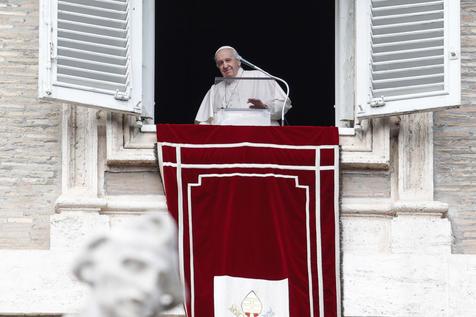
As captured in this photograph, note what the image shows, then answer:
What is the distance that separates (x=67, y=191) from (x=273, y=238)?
112 cm

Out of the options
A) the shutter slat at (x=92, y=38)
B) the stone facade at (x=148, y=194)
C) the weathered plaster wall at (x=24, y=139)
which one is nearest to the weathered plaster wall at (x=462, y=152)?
the stone facade at (x=148, y=194)

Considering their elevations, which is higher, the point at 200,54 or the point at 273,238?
the point at 200,54

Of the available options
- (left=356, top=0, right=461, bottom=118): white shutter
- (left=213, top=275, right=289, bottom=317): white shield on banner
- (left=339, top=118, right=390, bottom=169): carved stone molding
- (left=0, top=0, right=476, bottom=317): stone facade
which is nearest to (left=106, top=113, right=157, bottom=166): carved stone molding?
(left=0, top=0, right=476, bottom=317): stone facade

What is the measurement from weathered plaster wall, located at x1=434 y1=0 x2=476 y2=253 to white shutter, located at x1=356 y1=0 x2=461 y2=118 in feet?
1.54

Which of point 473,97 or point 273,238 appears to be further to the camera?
point 473,97

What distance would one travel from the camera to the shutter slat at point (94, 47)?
814 centimetres

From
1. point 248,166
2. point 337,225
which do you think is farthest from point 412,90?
point 248,166

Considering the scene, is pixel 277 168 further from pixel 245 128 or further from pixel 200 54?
pixel 200 54

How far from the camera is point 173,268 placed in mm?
2846

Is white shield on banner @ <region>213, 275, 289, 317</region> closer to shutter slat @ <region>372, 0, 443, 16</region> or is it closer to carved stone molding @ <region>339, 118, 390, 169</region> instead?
carved stone molding @ <region>339, 118, 390, 169</region>

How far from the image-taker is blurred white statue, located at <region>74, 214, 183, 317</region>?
2.75 metres

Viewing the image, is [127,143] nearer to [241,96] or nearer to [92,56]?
[92,56]

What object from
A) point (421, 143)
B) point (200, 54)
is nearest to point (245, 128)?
point (421, 143)

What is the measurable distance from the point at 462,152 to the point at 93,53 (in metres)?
2.08
